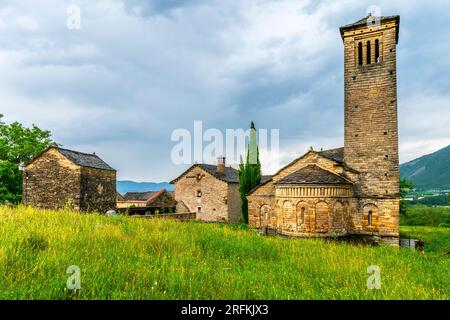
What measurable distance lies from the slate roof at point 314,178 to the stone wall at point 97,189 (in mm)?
14246

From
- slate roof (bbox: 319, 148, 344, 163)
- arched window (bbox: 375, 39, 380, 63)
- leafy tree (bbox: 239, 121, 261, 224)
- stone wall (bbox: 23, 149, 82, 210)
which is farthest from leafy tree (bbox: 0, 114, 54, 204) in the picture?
arched window (bbox: 375, 39, 380, 63)

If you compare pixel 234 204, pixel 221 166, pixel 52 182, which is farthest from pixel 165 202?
pixel 52 182

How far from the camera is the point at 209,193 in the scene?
35.9 m

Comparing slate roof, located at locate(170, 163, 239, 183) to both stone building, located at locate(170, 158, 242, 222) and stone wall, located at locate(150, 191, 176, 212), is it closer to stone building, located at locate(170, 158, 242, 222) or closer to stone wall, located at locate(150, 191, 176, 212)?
stone building, located at locate(170, 158, 242, 222)

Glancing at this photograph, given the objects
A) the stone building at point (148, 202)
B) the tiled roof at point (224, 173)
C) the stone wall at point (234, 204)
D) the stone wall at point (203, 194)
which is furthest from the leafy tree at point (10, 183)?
the stone wall at point (234, 204)

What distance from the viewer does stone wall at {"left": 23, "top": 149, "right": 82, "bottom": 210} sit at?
22000 millimetres

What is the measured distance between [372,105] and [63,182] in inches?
877

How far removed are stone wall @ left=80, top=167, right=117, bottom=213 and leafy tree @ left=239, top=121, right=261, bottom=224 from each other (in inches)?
488

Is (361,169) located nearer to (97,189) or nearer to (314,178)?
(314,178)

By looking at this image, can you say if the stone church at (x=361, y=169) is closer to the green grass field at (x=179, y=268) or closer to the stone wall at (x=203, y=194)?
the green grass field at (x=179, y=268)

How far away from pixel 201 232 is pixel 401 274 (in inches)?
220

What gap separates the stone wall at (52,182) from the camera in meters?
22.0

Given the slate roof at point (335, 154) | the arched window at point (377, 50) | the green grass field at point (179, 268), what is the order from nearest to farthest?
the green grass field at point (179, 268) → the arched window at point (377, 50) → the slate roof at point (335, 154)
